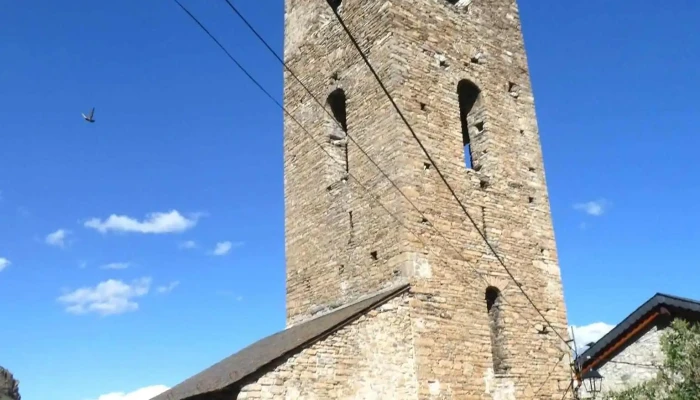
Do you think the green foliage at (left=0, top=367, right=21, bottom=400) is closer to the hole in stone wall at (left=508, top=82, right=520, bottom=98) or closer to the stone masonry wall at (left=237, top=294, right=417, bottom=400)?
the stone masonry wall at (left=237, top=294, right=417, bottom=400)

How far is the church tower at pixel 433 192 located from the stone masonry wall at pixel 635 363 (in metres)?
0.74

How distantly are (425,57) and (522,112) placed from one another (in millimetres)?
2556

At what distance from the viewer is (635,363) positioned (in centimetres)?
1071

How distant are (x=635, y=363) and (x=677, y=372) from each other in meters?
2.18

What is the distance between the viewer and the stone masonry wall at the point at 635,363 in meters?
10.5

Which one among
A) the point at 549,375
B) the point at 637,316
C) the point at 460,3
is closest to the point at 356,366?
the point at 549,375

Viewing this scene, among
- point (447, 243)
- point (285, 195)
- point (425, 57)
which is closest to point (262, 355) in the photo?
point (447, 243)

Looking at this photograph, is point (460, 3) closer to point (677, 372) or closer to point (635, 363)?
point (635, 363)

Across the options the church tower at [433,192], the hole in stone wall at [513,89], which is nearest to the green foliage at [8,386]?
the church tower at [433,192]

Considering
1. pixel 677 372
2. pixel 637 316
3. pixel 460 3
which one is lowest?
pixel 677 372

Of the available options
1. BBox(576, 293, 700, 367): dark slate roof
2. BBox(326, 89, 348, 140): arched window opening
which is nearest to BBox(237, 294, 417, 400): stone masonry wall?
BBox(576, 293, 700, 367): dark slate roof

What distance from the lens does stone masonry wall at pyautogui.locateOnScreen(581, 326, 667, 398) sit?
1052cm

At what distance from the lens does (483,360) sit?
990 cm

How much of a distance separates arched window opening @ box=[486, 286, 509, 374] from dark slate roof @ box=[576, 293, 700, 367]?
5.67 feet
